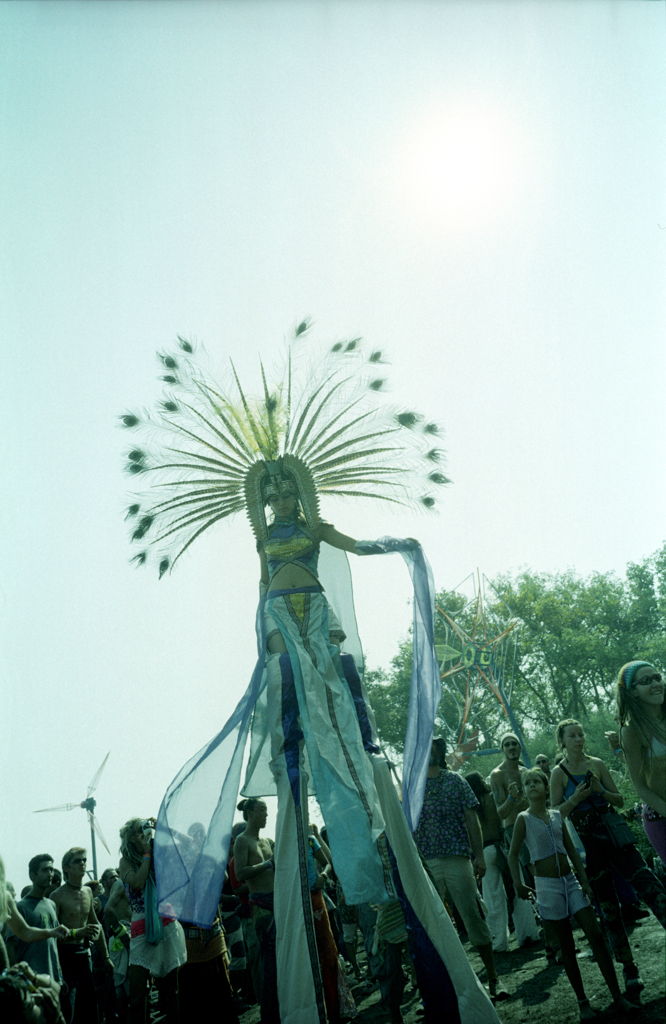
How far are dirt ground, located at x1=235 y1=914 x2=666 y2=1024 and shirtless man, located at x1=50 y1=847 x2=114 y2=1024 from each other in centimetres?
127

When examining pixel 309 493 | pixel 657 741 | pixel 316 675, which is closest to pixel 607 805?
pixel 657 741

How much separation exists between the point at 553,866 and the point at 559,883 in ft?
0.33

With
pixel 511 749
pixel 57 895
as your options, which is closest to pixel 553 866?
pixel 511 749

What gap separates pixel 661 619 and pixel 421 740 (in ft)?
108

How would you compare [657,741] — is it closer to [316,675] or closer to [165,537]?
[316,675]

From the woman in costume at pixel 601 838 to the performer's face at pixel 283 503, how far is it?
8.33 ft

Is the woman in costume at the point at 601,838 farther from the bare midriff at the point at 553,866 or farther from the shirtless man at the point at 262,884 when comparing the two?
the shirtless man at the point at 262,884

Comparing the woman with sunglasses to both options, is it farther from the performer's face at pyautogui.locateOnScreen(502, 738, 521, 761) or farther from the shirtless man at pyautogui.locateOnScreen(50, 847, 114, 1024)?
the shirtless man at pyautogui.locateOnScreen(50, 847, 114, 1024)

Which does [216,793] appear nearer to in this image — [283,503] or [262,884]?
[262,884]

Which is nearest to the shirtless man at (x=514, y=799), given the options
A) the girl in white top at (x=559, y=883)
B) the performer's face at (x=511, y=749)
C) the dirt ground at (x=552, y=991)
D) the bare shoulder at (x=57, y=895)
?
the performer's face at (x=511, y=749)

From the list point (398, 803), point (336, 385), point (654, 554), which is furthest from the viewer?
point (654, 554)

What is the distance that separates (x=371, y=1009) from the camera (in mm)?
5523

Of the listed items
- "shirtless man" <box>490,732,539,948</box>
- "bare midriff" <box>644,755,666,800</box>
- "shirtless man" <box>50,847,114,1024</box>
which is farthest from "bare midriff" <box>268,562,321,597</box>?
"shirtless man" <box>50,847,114,1024</box>

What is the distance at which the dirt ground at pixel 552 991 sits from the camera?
390cm
